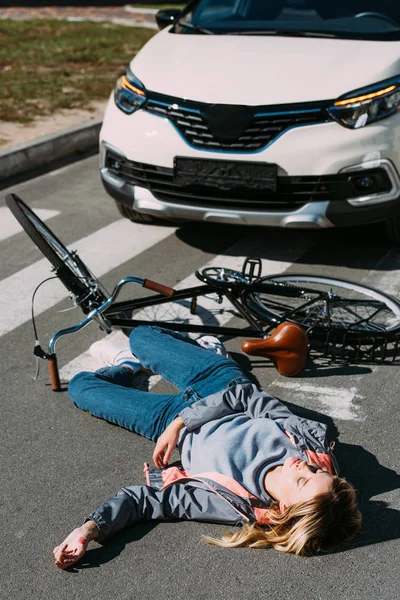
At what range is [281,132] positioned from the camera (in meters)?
5.82

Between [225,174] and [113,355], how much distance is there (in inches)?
65.2

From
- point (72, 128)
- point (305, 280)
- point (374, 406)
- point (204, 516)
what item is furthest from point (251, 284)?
point (72, 128)

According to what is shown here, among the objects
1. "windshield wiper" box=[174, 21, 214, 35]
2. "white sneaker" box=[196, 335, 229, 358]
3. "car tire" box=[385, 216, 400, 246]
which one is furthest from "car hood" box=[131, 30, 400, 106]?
"white sneaker" box=[196, 335, 229, 358]

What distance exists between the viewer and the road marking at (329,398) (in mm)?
4430

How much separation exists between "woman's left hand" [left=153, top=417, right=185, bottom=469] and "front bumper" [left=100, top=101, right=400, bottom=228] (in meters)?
2.39

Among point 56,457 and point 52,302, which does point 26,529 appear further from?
point 52,302

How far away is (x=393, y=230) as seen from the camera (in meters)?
6.34

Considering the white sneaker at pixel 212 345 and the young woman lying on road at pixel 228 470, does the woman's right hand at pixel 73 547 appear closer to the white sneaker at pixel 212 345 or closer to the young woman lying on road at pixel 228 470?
the young woman lying on road at pixel 228 470

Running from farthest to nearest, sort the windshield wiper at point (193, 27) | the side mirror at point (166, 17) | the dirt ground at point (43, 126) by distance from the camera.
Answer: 1. the dirt ground at point (43, 126)
2. the side mirror at point (166, 17)
3. the windshield wiper at point (193, 27)

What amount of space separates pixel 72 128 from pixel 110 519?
6.68m

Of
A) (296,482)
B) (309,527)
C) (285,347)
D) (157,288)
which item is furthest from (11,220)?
(309,527)

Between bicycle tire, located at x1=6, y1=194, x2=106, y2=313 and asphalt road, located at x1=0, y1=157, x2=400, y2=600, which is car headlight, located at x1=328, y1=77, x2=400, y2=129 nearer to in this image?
asphalt road, located at x1=0, y1=157, x2=400, y2=600

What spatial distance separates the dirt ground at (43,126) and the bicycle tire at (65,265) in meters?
3.80

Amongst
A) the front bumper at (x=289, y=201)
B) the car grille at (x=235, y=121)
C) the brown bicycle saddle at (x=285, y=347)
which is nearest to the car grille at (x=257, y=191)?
the front bumper at (x=289, y=201)
